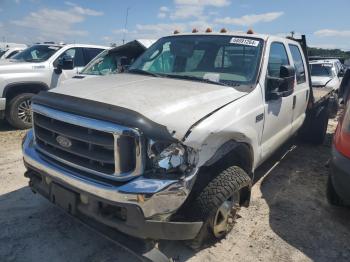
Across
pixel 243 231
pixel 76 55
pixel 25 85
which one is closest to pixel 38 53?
pixel 76 55

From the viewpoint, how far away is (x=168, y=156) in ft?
8.25

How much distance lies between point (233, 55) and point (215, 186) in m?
1.65

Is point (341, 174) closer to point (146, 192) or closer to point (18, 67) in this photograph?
point (146, 192)

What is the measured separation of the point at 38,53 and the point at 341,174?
7311mm

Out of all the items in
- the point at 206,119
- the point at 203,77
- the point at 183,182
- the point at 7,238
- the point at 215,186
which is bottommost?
the point at 7,238

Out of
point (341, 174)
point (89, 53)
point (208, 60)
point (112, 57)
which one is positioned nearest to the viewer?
point (341, 174)

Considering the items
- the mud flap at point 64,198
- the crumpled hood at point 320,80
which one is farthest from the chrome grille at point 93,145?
the crumpled hood at point 320,80

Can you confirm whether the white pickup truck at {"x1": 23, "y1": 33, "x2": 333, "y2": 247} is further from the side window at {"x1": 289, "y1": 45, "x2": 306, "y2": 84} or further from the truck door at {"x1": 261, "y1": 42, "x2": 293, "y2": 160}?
the side window at {"x1": 289, "y1": 45, "x2": 306, "y2": 84}

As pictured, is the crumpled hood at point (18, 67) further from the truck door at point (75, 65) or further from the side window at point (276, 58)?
the side window at point (276, 58)

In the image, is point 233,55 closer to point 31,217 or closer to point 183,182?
point 183,182

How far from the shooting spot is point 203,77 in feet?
12.3

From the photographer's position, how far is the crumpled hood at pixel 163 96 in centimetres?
263

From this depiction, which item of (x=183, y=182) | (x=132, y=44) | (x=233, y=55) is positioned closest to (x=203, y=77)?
(x=233, y=55)

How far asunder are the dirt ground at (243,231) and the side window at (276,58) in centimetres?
153
